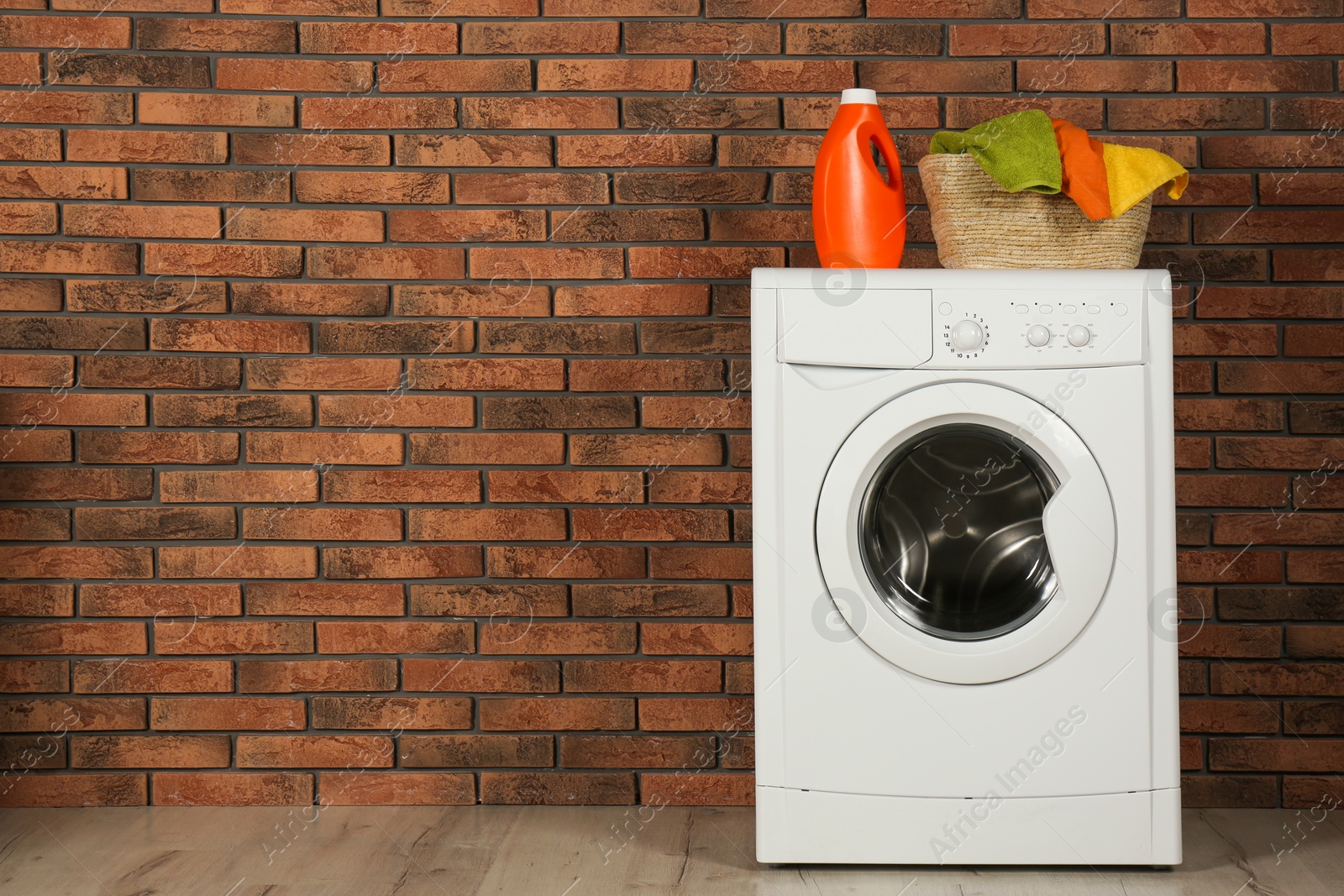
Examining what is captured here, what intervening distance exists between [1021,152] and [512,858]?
147cm

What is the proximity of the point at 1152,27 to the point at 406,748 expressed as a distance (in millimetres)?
2110

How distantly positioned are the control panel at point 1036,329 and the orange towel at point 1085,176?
0.50 ft

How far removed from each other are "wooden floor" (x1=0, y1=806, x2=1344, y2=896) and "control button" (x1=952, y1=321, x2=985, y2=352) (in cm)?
86

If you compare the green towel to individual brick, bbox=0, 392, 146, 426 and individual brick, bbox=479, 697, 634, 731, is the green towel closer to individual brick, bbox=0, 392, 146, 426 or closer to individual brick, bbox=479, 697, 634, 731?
individual brick, bbox=479, 697, 634, 731

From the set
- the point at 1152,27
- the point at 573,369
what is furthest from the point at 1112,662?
the point at 1152,27

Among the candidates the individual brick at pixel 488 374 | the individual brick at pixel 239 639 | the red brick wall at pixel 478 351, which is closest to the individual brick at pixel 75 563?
the red brick wall at pixel 478 351

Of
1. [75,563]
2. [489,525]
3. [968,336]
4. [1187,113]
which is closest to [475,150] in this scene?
[489,525]

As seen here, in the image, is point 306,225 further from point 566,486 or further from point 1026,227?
point 1026,227

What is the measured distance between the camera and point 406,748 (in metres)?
2.06

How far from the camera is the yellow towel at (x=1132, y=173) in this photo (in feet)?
5.43

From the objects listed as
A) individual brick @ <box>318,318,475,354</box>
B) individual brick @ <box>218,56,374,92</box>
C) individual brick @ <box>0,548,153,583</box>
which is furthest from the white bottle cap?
individual brick @ <box>0,548,153,583</box>

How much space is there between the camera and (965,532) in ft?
5.25

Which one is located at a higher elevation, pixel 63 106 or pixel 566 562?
pixel 63 106

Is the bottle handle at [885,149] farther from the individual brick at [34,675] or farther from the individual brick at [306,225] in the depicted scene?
the individual brick at [34,675]
